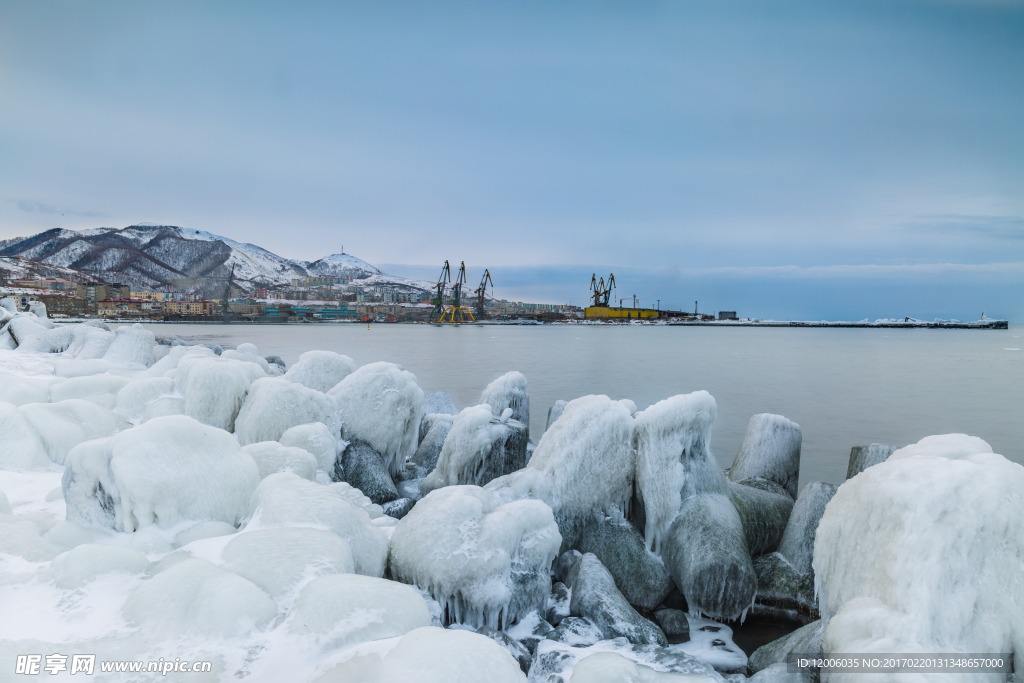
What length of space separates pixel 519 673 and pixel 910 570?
235cm

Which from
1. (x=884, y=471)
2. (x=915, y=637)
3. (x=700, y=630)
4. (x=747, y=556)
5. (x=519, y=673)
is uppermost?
(x=884, y=471)

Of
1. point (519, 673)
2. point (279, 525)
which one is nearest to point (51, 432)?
point (279, 525)

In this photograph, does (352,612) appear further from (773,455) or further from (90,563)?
(773,455)

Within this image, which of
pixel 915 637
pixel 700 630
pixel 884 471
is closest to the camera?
pixel 915 637

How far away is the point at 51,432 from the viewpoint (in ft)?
21.3

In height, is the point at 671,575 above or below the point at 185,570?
below

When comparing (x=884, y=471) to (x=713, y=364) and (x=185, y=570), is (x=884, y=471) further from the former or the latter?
(x=713, y=364)

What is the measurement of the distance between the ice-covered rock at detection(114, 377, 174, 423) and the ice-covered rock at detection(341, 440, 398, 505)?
357 cm

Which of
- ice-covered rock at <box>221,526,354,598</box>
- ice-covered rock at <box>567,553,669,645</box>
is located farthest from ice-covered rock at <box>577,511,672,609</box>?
ice-covered rock at <box>221,526,354,598</box>

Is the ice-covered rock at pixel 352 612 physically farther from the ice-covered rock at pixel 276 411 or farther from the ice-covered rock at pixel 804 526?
the ice-covered rock at pixel 804 526

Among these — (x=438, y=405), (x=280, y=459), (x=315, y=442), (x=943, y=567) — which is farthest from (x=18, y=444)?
(x=943, y=567)

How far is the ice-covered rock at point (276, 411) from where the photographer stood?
7266 mm

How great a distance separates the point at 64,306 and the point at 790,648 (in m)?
71.1

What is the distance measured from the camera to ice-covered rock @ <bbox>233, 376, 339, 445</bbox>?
23.8 feet
